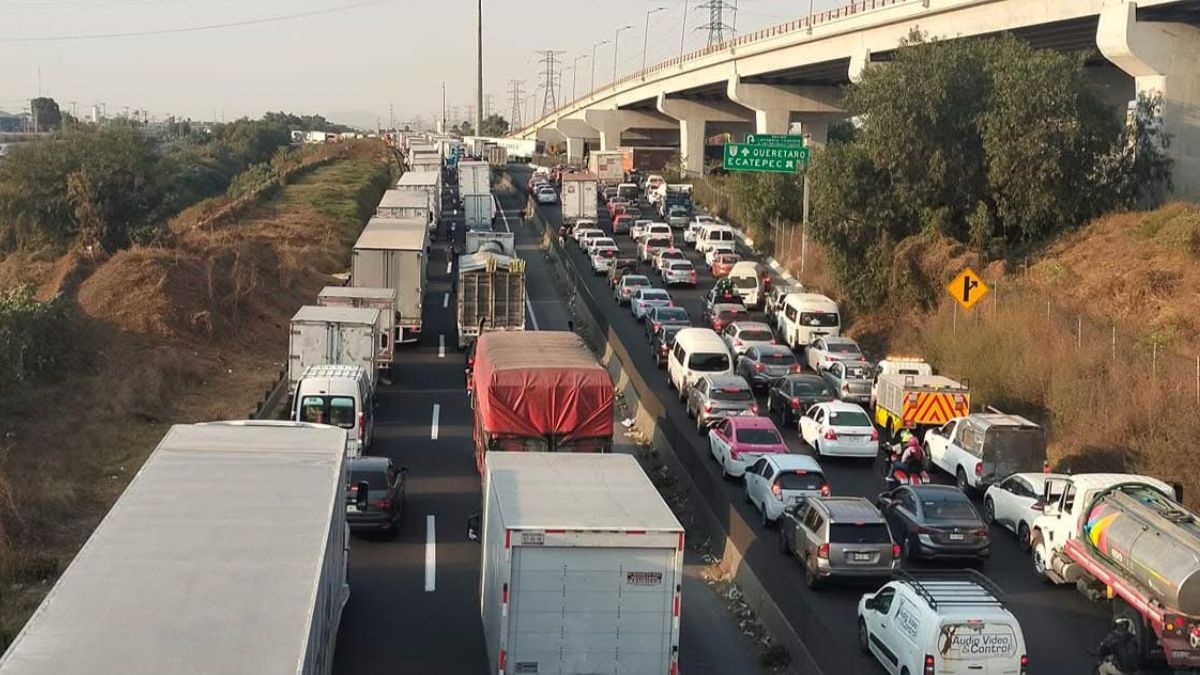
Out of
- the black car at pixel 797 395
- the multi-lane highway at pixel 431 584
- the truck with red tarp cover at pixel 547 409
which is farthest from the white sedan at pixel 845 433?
the multi-lane highway at pixel 431 584

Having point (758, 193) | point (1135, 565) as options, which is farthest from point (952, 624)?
point (758, 193)

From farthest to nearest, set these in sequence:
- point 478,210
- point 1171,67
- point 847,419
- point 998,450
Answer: point 478,210, point 1171,67, point 847,419, point 998,450

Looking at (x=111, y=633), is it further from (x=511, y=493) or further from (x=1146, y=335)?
(x=1146, y=335)

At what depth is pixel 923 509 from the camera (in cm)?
2114

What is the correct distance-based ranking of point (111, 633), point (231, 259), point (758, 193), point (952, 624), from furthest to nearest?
1. point (758, 193)
2. point (231, 259)
3. point (952, 624)
4. point (111, 633)

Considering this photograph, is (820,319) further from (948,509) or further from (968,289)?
(948,509)

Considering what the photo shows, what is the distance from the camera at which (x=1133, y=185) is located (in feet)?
137

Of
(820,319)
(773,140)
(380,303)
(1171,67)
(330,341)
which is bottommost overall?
(820,319)

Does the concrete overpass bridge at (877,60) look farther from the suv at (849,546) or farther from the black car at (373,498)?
the black car at (373,498)

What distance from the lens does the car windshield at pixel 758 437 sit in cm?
2602

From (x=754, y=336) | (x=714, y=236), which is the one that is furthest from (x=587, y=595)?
(x=714, y=236)

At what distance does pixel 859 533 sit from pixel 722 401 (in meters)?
10.7

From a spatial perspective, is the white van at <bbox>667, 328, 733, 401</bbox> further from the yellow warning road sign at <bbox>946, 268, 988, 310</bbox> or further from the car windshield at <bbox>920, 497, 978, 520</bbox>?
the car windshield at <bbox>920, 497, 978, 520</bbox>

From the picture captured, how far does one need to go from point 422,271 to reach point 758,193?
2534 centimetres
